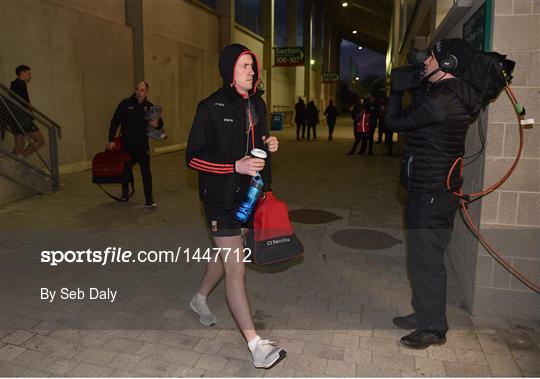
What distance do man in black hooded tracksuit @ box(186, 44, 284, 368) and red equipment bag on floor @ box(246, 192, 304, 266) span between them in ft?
0.39

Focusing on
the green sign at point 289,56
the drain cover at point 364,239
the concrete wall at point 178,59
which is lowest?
the drain cover at point 364,239

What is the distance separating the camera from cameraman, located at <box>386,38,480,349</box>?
3254 millimetres

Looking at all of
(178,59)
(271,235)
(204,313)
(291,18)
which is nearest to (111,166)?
(204,313)

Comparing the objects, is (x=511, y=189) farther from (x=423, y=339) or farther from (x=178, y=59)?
(x=178, y=59)

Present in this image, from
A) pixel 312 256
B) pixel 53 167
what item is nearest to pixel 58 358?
pixel 312 256

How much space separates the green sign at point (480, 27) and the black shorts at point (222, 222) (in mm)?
2388

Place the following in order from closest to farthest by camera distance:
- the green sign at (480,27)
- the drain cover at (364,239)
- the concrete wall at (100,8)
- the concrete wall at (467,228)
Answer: the green sign at (480,27), the concrete wall at (467,228), the drain cover at (364,239), the concrete wall at (100,8)

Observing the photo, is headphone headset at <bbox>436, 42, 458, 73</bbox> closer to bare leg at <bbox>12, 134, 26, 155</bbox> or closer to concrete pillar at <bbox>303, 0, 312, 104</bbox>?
bare leg at <bbox>12, 134, 26, 155</bbox>

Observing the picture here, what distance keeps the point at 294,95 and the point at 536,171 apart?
113 ft

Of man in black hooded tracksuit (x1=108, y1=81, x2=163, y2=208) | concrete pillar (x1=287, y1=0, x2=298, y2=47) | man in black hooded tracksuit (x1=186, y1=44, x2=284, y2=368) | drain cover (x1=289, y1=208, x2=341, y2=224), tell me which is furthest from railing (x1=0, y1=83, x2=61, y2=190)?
concrete pillar (x1=287, y1=0, x2=298, y2=47)

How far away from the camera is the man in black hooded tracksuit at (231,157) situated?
10.5ft

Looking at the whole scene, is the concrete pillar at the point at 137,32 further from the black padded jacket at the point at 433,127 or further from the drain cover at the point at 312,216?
the black padded jacket at the point at 433,127

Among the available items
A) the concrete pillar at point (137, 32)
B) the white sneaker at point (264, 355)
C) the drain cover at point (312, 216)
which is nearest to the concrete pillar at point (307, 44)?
the concrete pillar at point (137, 32)

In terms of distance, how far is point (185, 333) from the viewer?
3.82 metres
